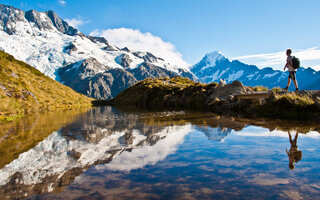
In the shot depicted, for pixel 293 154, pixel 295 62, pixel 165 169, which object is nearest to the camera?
pixel 165 169

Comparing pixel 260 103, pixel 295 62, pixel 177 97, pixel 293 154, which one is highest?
pixel 295 62

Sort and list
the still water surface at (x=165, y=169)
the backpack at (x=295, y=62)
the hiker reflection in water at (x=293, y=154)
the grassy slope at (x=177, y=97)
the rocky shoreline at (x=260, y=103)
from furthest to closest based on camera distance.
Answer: the grassy slope at (x=177, y=97) < the backpack at (x=295, y=62) < the rocky shoreline at (x=260, y=103) < the hiker reflection in water at (x=293, y=154) < the still water surface at (x=165, y=169)

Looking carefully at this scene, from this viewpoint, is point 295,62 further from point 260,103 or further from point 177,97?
point 177,97

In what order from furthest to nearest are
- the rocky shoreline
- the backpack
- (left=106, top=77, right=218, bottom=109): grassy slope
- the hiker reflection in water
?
1. (left=106, top=77, right=218, bottom=109): grassy slope
2. the backpack
3. the rocky shoreline
4. the hiker reflection in water

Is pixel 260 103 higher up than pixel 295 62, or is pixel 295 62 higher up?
pixel 295 62

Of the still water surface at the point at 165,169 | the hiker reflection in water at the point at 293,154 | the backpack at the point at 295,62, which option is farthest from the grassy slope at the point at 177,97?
the still water surface at the point at 165,169

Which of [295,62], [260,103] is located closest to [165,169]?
[295,62]

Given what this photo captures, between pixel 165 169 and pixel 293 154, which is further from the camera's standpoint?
pixel 293 154

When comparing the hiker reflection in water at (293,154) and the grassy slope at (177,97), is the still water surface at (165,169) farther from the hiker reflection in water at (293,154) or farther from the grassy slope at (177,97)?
the grassy slope at (177,97)

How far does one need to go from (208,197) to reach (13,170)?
4.32 metres

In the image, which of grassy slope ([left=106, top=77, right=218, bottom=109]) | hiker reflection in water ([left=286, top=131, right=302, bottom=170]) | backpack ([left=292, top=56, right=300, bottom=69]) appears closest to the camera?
hiker reflection in water ([left=286, top=131, right=302, bottom=170])

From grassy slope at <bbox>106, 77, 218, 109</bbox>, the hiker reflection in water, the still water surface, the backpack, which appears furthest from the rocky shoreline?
the hiker reflection in water

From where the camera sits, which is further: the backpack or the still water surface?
Result: the backpack

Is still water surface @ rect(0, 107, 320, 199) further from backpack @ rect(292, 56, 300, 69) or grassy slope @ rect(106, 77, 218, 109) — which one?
grassy slope @ rect(106, 77, 218, 109)
